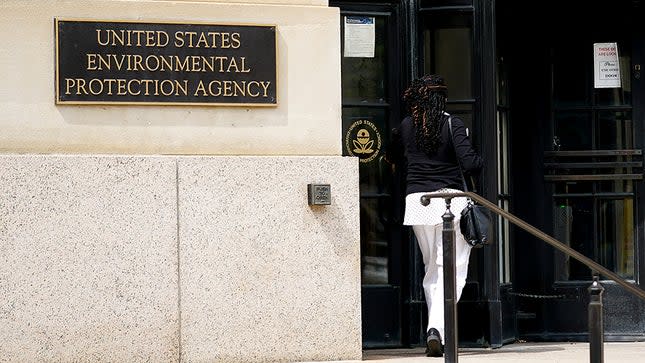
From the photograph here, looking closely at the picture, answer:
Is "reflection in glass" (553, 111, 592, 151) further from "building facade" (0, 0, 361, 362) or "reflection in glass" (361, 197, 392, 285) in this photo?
"building facade" (0, 0, 361, 362)

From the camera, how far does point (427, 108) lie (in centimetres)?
1034

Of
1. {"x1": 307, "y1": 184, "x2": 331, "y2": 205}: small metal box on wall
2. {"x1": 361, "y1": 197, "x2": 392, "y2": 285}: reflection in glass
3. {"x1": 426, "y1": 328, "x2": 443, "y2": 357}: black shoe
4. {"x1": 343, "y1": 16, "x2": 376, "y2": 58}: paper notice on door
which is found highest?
{"x1": 343, "y1": 16, "x2": 376, "y2": 58}: paper notice on door

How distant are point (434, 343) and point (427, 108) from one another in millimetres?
1657

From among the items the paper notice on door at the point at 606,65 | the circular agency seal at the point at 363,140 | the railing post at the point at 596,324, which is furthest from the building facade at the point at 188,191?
the railing post at the point at 596,324

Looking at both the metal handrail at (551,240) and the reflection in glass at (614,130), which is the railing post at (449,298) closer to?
the metal handrail at (551,240)

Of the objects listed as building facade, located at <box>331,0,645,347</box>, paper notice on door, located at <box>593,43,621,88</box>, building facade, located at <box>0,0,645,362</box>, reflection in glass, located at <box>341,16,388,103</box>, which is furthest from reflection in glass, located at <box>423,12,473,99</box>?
paper notice on door, located at <box>593,43,621,88</box>

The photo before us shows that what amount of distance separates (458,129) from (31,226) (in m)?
3.07

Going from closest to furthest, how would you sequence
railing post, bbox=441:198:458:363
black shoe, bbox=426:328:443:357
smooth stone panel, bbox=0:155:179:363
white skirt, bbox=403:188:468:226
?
railing post, bbox=441:198:458:363 < smooth stone panel, bbox=0:155:179:363 < black shoe, bbox=426:328:443:357 < white skirt, bbox=403:188:468:226

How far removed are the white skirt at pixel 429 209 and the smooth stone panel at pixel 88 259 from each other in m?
1.76

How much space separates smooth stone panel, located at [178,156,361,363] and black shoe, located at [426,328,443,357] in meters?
0.58

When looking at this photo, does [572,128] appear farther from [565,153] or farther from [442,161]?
[442,161]

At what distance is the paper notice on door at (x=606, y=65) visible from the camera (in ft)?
37.8

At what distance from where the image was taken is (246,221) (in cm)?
963

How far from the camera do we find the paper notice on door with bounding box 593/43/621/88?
37.8ft
